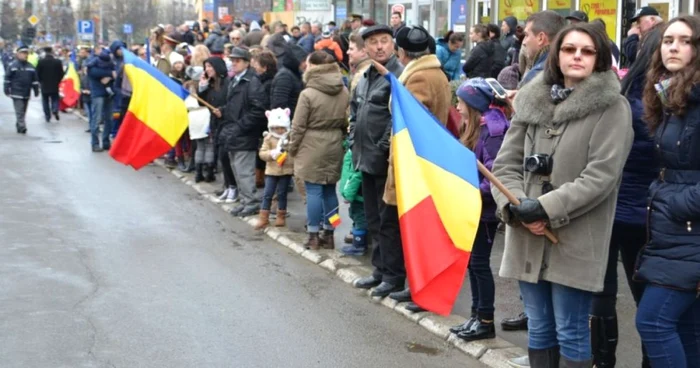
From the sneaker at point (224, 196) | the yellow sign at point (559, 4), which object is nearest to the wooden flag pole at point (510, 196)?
the sneaker at point (224, 196)

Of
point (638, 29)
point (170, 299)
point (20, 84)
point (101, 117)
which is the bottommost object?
point (170, 299)

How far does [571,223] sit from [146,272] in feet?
16.5

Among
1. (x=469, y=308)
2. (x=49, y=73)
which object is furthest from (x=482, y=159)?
(x=49, y=73)

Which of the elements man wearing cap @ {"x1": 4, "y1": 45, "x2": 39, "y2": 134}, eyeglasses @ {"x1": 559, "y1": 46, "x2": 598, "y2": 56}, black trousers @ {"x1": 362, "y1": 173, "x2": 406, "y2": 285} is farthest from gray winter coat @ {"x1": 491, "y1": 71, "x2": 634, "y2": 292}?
man wearing cap @ {"x1": 4, "y1": 45, "x2": 39, "y2": 134}

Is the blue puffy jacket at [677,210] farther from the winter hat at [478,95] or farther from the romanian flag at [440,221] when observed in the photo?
the winter hat at [478,95]

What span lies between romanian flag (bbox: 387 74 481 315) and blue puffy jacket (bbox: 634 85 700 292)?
3.14 feet

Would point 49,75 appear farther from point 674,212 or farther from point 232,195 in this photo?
point 674,212

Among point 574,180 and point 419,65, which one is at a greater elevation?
point 419,65

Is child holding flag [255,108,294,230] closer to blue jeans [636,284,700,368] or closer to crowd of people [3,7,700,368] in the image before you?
crowd of people [3,7,700,368]

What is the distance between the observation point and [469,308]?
768cm

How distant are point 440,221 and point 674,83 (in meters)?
1.39

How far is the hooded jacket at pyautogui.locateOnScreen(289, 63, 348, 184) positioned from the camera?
9922mm

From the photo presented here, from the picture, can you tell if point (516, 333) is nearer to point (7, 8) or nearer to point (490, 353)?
point (490, 353)

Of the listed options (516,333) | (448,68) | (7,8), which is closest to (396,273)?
(516,333)
